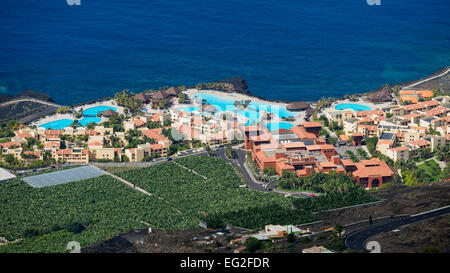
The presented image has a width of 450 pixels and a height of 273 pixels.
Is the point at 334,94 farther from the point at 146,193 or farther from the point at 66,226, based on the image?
the point at 66,226

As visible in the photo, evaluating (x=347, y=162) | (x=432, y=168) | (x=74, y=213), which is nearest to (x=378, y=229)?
(x=347, y=162)

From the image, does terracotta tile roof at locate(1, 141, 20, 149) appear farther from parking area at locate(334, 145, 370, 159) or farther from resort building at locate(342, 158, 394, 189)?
resort building at locate(342, 158, 394, 189)

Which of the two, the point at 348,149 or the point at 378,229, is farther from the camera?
the point at 348,149

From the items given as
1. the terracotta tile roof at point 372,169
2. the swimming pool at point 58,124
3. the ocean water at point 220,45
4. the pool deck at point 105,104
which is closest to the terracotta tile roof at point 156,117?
the pool deck at point 105,104

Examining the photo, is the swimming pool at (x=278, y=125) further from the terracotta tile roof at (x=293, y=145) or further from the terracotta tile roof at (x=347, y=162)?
the terracotta tile roof at (x=347, y=162)

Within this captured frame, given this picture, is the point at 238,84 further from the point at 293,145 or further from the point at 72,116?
the point at 293,145

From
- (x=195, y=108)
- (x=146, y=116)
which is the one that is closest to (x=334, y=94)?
(x=195, y=108)

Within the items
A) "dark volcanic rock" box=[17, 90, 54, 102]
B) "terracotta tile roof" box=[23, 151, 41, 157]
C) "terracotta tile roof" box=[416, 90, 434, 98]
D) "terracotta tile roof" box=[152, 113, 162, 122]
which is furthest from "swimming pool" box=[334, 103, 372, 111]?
"dark volcanic rock" box=[17, 90, 54, 102]
